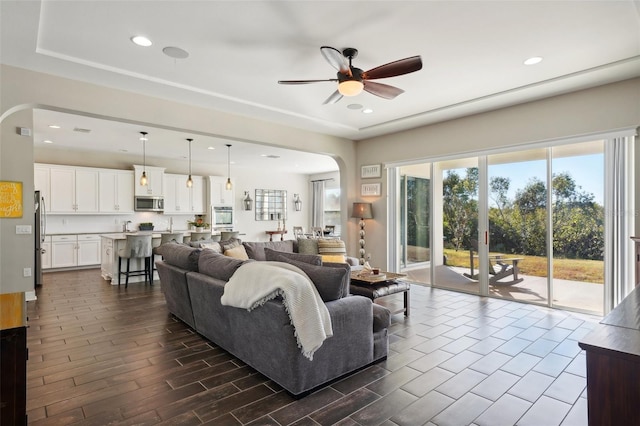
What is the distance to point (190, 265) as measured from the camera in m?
3.80

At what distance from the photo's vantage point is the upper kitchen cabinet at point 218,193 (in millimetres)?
10305

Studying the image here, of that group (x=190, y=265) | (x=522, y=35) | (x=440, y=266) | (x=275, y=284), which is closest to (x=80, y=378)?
(x=190, y=265)

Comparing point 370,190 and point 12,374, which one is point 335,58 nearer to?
point 12,374

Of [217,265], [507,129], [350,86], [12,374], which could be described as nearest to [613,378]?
[12,374]

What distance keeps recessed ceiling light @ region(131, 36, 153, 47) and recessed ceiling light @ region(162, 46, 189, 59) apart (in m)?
0.17

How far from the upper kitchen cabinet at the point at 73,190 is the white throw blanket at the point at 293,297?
24.5 feet

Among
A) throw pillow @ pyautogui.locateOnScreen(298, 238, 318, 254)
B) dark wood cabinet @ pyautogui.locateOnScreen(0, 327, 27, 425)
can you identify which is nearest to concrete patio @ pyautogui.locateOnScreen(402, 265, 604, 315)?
throw pillow @ pyautogui.locateOnScreen(298, 238, 318, 254)

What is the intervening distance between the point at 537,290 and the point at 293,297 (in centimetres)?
442

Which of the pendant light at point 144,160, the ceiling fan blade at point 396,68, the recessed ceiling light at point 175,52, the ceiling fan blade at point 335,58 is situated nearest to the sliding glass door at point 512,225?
the ceiling fan blade at point 396,68

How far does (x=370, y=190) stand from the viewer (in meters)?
7.15

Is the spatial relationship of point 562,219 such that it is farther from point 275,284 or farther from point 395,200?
point 275,284

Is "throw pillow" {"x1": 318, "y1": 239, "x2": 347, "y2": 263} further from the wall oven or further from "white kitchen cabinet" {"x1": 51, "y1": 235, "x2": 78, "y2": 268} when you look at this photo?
"white kitchen cabinet" {"x1": 51, "y1": 235, "x2": 78, "y2": 268}

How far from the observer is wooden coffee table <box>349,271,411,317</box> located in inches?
163

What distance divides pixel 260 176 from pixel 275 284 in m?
9.85
